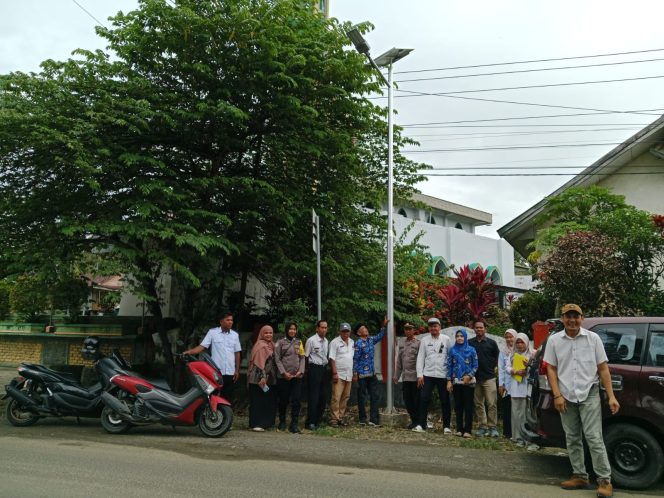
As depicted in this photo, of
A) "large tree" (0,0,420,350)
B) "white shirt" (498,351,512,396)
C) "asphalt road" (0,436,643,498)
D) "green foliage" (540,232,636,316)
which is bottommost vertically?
"asphalt road" (0,436,643,498)

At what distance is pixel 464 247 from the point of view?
30406mm

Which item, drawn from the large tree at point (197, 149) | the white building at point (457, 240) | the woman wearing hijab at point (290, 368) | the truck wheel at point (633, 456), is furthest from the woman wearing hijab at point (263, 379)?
the white building at point (457, 240)

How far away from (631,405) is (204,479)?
4.63 m

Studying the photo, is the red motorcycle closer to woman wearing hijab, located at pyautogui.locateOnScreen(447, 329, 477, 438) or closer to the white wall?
woman wearing hijab, located at pyautogui.locateOnScreen(447, 329, 477, 438)

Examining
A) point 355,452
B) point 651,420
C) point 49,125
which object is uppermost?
point 49,125

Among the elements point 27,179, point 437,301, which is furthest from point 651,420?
point 27,179

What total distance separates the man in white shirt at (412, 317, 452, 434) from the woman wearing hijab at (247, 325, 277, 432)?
245cm

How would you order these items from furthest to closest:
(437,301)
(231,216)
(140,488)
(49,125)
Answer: (437,301)
(231,216)
(49,125)
(140,488)

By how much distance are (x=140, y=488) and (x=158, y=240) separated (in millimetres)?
5813

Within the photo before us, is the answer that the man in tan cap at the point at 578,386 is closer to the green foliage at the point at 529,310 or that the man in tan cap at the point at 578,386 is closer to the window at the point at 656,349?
the window at the point at 656,349

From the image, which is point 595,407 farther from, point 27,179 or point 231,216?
point 27,179

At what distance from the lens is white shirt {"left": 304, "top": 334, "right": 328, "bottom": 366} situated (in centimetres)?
1058

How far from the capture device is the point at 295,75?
1136 cm

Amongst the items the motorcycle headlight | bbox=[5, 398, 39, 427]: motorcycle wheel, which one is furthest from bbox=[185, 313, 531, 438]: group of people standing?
bbox=[5, 398, 39, 427]: motorcycle wheel
